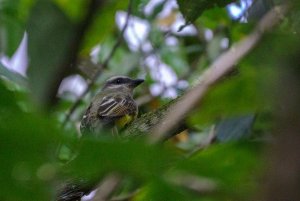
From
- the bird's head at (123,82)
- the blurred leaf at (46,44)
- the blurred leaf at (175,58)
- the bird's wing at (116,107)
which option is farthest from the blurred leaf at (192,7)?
the blurred leaf at (175,58)

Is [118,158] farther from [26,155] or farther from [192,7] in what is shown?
[192,7]

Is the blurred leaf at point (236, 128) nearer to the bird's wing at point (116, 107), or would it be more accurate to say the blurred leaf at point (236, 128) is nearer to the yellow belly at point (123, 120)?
the yellow belly at point (123, 120)

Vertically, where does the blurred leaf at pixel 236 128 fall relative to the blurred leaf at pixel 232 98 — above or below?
above

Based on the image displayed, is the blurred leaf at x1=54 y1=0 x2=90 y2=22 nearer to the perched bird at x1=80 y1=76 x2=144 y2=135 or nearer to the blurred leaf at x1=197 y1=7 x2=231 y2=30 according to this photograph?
the blurred leaf at x1=197 y1=7 x2=231 y2=30

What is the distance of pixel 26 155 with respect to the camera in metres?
0.44

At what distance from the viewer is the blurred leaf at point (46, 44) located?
1.85ft

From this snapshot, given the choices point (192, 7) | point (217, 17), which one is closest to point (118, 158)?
point (192, 7)

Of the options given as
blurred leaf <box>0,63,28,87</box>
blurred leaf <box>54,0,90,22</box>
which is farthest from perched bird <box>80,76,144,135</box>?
blurred leaf <box>0,63,28,87</box>

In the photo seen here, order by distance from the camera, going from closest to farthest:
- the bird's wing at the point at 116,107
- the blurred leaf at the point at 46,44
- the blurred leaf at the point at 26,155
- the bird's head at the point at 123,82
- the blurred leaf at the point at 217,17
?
the blurred leaf at the point at 26,155, the blurred leaf at the point at 46,44, the blurred leaf at the point at 217,17, the bird's wing at the point at 116,107, the bird's head at the point at 123,82

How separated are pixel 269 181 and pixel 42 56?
1.02ft

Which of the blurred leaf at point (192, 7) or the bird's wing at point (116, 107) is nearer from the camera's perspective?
the blurred leaf at point (192, 7)

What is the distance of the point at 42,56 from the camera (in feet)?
2.00

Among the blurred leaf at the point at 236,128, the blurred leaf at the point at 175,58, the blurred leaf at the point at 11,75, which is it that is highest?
the blurred leaf at the point at 175,58

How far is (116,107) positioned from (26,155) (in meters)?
3.48
